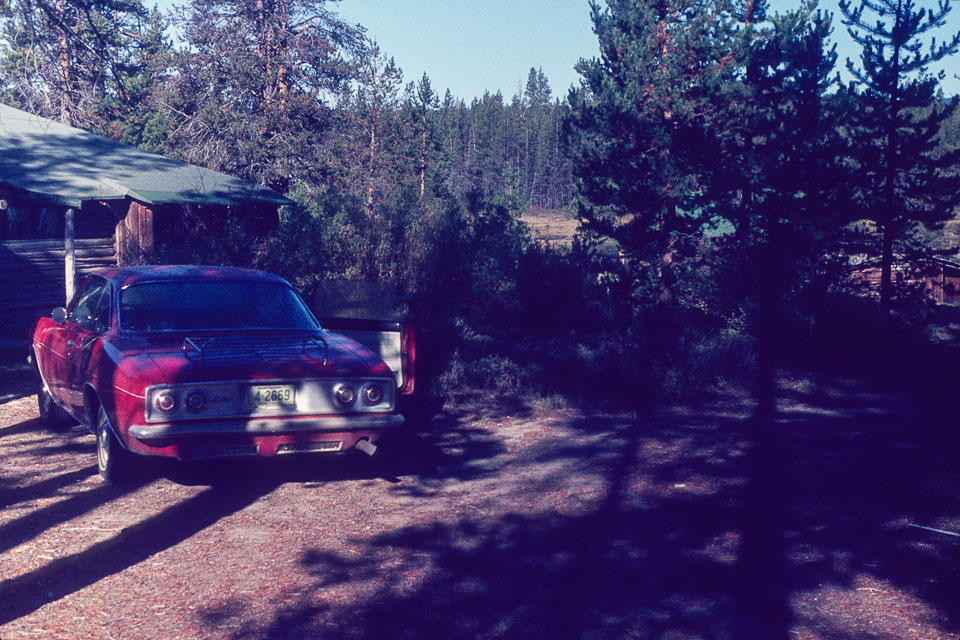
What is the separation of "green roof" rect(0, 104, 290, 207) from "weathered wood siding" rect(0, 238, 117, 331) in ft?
4.46

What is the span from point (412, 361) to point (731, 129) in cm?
1739

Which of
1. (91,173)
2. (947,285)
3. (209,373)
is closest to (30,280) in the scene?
(91,173)

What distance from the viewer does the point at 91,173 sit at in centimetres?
1864

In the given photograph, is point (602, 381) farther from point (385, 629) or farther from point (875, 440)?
point (385, 629)

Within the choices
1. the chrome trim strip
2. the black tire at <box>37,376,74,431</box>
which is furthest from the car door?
the chrome trim strip

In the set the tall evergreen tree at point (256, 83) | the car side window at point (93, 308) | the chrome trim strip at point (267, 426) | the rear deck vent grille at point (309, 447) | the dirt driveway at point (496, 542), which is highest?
the tall evergreen tree at point (256, 83)

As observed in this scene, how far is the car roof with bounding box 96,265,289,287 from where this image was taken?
7.25 meters

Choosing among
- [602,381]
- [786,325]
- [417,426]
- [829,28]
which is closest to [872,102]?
[829,28]

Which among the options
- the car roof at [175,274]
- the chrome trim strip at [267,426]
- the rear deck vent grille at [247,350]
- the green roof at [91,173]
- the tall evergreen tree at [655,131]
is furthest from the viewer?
the tall evergreen tree at [655,131]

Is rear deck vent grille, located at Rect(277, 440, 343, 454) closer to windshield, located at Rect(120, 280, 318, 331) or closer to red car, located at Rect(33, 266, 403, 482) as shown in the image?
red car, located at Rect(33, 266, 403, 482)

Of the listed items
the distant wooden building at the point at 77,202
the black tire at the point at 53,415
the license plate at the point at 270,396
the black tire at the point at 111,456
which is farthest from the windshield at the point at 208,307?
the distant wooden building at the point at 77,202

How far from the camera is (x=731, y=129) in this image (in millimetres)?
23391

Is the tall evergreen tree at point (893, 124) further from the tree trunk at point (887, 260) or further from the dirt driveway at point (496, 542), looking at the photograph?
the dirt driveway at point (496, 542)

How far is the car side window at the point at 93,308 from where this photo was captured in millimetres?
7097
